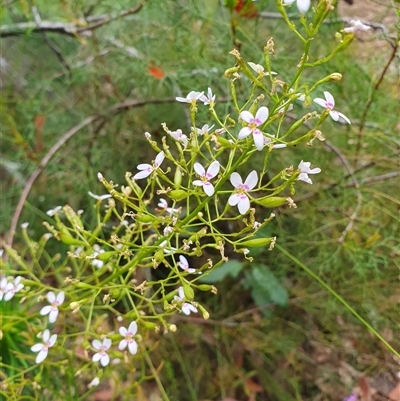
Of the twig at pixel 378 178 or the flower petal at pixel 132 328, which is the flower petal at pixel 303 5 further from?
the twig at pixel 378 178

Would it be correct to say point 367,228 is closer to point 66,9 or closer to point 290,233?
point 290,233

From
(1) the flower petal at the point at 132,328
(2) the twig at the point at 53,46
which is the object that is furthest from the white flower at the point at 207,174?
(2) the twig at the point at 53,46

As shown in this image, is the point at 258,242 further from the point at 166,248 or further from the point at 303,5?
the point at 303,5

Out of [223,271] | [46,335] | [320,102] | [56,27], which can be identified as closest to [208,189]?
[320,102]

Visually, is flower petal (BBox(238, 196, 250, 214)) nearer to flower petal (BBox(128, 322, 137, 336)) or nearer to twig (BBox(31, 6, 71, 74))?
flower petal (BBox(128, 322, 137, 336))

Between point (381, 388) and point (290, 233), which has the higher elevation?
point (290, 233)

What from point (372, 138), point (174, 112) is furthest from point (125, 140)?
point (372, 138)
